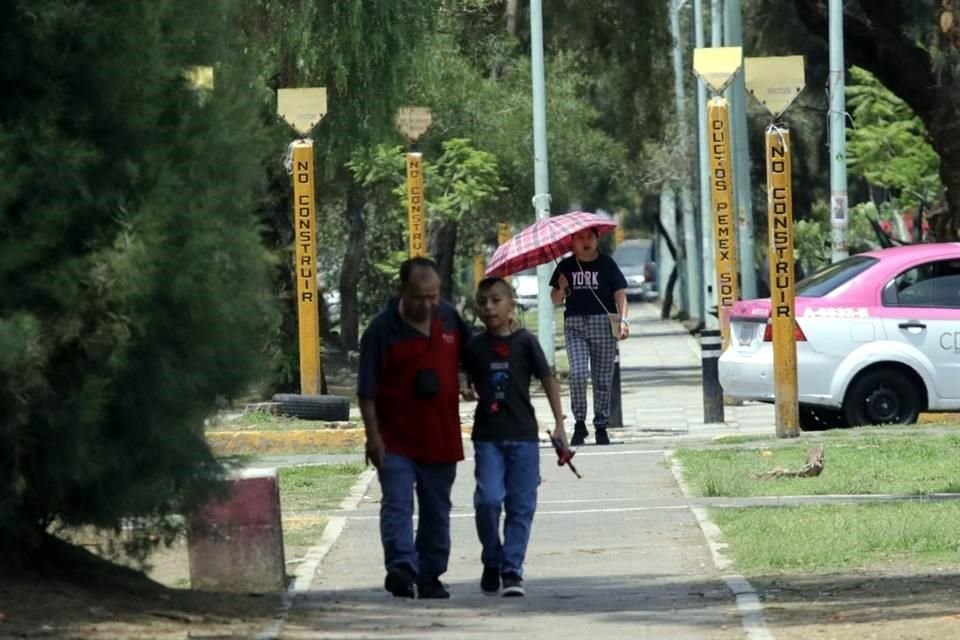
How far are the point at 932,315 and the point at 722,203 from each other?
6819 mm

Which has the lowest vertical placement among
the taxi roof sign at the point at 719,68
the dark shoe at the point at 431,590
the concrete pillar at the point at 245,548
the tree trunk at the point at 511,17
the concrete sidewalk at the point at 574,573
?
the concrete sidewalk at the point at 574,573

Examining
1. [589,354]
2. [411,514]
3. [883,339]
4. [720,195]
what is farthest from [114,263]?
[720,195]

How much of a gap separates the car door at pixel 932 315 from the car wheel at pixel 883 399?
274mm

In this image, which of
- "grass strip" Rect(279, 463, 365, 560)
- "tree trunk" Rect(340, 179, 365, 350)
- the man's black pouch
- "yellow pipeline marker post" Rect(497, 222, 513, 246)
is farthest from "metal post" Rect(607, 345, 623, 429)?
"yellow pipeline marker post" Rect(497, 222, 513, 246)

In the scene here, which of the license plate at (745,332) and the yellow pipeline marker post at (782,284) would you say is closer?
the yellow pipeline marker post at (782,284)

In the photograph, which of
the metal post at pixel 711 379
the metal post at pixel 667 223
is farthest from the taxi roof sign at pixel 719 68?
the metal post at pixel 667 223

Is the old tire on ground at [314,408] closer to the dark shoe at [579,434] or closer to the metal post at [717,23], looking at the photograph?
the dark shoe at [579,434]

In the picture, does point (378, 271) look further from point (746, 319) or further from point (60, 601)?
point (60, 601)

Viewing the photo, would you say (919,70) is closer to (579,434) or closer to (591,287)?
(591,287)

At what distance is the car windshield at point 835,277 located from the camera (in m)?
18.6

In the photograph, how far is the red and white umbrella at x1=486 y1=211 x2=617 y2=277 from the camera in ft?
58.9

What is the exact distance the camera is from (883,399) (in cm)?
1852

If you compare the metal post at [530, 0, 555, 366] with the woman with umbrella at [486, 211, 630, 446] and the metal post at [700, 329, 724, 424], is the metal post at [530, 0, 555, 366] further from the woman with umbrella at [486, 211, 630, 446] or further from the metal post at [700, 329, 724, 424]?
the woman with umbrella at [486, 211, 630, 446]

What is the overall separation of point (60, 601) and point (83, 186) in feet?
5.77
